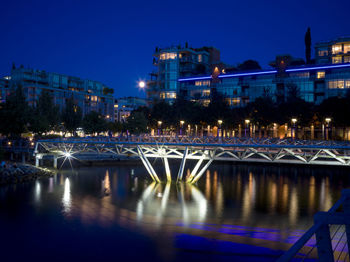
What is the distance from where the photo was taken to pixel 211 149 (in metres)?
47.5

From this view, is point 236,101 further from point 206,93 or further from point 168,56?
point 168,56

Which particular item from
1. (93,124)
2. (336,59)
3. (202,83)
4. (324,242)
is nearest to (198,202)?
(324,242)

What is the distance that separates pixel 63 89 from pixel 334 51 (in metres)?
106

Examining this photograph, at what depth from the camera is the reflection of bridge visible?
37.8 metres

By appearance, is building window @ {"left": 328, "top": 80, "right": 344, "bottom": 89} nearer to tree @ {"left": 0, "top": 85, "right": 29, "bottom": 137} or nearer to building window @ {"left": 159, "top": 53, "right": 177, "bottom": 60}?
building window @ {"left": 159, "top": 53, "right": 177, "bottom": 60}

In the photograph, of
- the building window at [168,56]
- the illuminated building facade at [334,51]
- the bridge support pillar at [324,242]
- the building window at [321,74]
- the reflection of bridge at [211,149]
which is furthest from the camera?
the building window at [168,56]

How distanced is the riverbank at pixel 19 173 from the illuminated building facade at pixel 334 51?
295 feet

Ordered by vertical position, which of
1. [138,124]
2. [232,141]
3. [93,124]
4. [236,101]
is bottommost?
[232,141]

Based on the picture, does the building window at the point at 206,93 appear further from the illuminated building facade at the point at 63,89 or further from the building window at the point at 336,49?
the illuminated building facade at the point at 63,89

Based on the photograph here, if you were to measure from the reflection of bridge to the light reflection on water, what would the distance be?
14.4ft

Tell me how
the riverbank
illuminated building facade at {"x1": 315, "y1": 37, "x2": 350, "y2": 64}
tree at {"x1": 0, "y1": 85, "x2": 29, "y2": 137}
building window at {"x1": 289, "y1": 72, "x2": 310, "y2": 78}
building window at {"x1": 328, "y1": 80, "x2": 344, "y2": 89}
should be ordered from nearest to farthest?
the riverbank
tree at {"x1": 0, "y1": 85, "x2": 29, "y2": 137}
building window at {"x1": 328, "y1": 80, "x2": 344, "y2": 89}
building window at {"x1": 289, "y1": 72, "x2": 310, "y2": 78}
illuminated building facade at {"x1": 315, "y1": 37, "x2": 350, "y2": 64}

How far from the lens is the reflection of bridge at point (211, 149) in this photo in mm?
37781

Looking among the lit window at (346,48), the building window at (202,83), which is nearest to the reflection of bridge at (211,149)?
the building window at (202,83)

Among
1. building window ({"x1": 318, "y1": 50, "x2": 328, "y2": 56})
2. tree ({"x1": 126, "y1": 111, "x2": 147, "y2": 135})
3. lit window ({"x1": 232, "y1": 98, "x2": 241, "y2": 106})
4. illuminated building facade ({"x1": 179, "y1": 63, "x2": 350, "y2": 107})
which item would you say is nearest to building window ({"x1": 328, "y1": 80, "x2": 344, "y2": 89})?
illuminated building facade ({"x1": 179, "y1": 63, "x2": 350, "y2": 107})
